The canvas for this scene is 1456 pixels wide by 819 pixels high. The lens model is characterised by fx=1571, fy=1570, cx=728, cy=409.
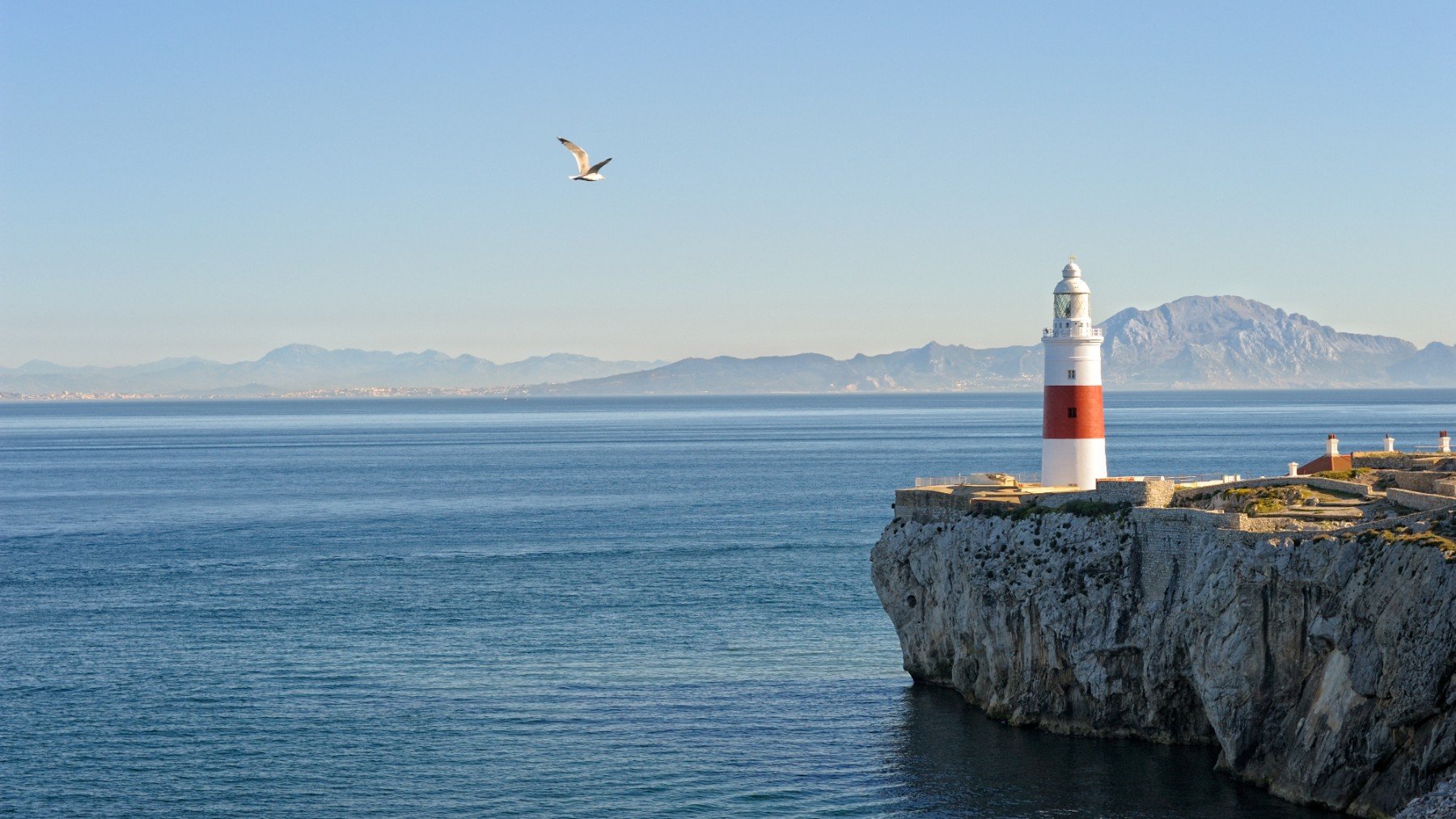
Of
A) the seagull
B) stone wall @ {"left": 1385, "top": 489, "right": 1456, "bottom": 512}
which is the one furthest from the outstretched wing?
stone wall @ {"left": 1385, "top": 489, "right": 1456, "bottom": 512}

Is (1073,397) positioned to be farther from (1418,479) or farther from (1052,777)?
(1052,777)

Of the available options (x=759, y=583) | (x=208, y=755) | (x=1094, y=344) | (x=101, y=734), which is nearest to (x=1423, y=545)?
(x=1094, y=344)

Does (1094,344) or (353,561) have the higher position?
(1094,344)

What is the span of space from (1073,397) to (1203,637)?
1521cm

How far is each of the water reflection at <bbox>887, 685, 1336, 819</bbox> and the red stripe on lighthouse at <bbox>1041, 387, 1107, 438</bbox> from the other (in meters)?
11.3

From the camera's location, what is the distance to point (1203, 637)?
36094mm

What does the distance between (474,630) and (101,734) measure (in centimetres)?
1642

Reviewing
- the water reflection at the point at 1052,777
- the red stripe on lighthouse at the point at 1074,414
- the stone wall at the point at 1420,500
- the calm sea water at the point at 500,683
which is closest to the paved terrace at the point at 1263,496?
the stone wall at the point at 1420,500

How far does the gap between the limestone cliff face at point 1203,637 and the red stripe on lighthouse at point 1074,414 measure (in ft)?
17.8

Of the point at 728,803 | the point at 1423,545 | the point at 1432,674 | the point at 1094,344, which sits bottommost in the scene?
the point at 728,803

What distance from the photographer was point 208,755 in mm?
39750

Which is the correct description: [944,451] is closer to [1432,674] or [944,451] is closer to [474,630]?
[474,630]

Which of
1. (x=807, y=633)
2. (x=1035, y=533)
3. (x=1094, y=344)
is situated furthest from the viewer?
(x=807, y=633)

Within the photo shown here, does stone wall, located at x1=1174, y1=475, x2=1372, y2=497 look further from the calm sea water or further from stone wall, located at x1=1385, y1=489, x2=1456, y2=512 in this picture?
the calm sea water
